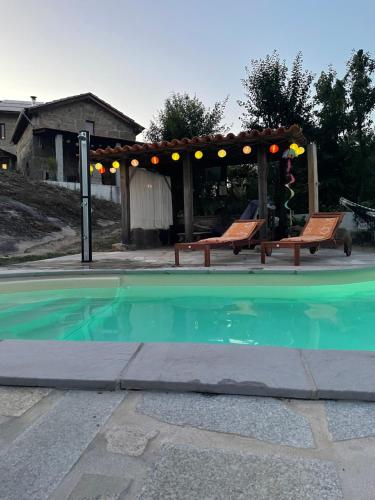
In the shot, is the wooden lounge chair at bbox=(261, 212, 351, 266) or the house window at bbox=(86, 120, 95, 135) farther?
the house window at bbox=(86, 120, 95, 135)

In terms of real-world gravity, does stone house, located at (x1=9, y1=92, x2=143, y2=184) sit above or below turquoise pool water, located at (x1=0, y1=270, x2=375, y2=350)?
above

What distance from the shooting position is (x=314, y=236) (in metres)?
8.38

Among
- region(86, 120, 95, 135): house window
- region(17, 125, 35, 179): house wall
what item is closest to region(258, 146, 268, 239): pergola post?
region(17, 125, 35, 179): house wall

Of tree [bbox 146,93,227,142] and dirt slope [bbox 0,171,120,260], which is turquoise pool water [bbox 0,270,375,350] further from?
tree [bbox 146,93,227,142]

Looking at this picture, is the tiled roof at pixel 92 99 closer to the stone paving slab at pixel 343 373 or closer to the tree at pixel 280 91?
the tree at pixel 280 91

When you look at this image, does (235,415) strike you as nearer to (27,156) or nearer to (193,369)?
(193,369)

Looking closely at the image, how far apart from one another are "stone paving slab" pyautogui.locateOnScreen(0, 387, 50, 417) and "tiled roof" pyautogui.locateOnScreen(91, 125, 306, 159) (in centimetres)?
823

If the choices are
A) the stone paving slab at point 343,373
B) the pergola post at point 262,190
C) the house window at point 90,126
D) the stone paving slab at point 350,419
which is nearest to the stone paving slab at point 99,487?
the stone paving slab at point 350,419

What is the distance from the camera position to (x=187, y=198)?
11.6 meters

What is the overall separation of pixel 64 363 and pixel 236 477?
4.77 feet

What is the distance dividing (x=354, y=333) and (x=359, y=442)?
2697mm

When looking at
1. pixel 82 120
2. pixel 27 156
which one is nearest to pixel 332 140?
pixel 82 120

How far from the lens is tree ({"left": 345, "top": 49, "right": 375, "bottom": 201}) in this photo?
44.8ft

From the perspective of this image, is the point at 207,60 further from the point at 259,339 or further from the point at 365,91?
the point at 259,339
